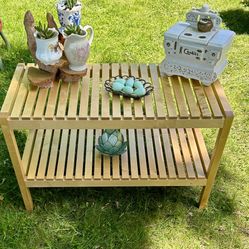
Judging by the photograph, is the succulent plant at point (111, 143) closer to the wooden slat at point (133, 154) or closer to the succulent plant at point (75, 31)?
the wooden slat at point (133, 154)

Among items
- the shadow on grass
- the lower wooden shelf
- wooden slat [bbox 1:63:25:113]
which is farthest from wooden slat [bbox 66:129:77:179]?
the shadow on grass

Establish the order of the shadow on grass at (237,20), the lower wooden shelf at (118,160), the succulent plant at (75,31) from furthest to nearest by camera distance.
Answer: the shadow on grass at (237,20) → the lower wooden shelf at (118,160) → the succulent plant at (75,31)

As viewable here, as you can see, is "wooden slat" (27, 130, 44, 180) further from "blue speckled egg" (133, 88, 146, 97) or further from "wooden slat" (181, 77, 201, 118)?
"wooden slat" (181, 77, 201, 118)

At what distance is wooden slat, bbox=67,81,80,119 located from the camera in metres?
1.72

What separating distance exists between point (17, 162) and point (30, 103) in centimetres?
29

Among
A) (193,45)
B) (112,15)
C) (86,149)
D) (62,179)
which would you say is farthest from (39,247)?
(112,15)

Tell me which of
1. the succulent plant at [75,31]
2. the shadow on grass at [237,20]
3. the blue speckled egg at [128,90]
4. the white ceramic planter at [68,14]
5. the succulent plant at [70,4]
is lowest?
the shadow on grass at [237,20]

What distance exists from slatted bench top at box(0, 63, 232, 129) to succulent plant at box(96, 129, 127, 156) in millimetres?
201

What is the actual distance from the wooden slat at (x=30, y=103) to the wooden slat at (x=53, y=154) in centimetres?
39

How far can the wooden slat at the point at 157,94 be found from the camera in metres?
1.74

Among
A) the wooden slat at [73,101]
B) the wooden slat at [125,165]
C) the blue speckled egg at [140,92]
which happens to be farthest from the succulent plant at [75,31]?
the wooden slat at [125,165]

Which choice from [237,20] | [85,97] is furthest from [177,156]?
[237,20]

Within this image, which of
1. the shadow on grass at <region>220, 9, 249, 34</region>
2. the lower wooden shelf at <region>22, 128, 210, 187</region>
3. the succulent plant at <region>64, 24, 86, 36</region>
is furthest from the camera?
the shadow on grass at <region>220, 9, 249, 34</region>

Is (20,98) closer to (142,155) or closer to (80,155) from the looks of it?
(80,155)
